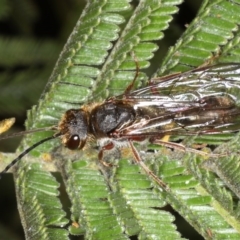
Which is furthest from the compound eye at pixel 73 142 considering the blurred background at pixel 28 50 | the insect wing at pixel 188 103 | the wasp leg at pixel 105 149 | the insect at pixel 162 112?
the blurred background at pixel 28 50

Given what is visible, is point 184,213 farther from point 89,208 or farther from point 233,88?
point 233,88

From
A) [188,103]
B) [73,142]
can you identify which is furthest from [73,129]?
[188,103]

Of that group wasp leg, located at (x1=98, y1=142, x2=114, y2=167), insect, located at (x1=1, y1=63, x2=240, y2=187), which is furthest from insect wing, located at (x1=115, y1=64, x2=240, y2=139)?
wasp leg, located at (x1=98, y1=142, x2=114, y2=167)

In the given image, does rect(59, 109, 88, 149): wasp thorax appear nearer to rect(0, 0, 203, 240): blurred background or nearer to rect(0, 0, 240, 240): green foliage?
rect(0, 0, 240, 240): green foliage

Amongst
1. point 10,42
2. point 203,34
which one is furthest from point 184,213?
point 10,42

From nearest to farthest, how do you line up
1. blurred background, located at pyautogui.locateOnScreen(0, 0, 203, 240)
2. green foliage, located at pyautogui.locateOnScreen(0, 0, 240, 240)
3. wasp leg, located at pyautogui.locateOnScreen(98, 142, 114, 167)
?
green foliage, located at pyautogui.locateOnScreen(0, 0, 240, 240) → wasp leg, located at pyautogui.locateOnScreen(98, 142, 114, 167) → blurred background, located at pyautogui.locateOnScreen(0, 0, 203, 240)

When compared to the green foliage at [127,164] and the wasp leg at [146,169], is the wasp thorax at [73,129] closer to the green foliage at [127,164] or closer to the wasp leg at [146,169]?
the green foliage at [127,164]
